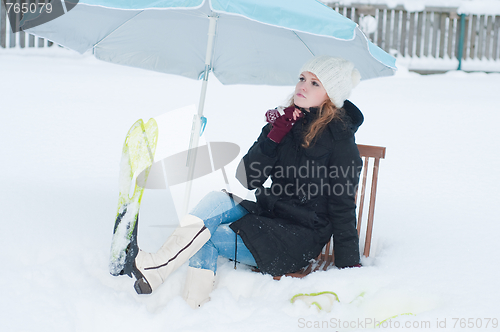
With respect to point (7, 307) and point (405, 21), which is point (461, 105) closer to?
point (405, 21)

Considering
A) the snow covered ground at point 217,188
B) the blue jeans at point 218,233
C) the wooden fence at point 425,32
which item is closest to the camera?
the snow covered ground at point 217,188

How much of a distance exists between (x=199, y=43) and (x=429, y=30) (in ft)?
22.6

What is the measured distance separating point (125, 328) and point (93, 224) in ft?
3.55

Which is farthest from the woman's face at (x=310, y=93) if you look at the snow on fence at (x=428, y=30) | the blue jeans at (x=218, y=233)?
the snow on fence at (x=428, y=30)

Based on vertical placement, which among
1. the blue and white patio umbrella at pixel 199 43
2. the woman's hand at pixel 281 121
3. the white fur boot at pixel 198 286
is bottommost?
the white fur boot at pixel 198 286

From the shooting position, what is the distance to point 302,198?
2400 mm

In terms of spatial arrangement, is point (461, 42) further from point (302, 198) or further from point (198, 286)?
point (198, 286)

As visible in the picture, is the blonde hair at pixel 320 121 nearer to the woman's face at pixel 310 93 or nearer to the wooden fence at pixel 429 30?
the woman's face at pixel 310 93

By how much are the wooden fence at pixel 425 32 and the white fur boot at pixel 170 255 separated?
7.39 meters

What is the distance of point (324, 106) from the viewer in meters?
2.44

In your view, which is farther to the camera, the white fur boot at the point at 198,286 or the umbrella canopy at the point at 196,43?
the umbrella canopy at the point at 196,43

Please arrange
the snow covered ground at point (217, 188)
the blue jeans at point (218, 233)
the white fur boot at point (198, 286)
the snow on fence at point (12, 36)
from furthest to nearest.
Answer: the snow on fence at point (12, 36), the blue jeans at point (218, 233), the white fur boot at point (198, 286), the snow covered ground at point (217, 188)

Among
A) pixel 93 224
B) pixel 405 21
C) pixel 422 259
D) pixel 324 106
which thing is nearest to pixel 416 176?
pixel 422 259

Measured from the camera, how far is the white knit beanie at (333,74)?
239 centimetres
